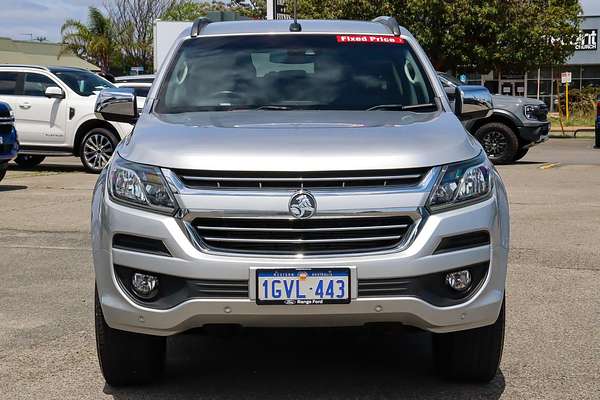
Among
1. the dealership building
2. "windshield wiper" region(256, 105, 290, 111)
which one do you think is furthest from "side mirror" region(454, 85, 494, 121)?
the dealership building

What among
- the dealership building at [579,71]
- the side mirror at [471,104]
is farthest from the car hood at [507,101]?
the dealership building at [579,71]

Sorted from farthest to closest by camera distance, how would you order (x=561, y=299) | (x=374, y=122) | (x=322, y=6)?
(x=322, y=6), (x=561, y=299), (x=374, y=122)

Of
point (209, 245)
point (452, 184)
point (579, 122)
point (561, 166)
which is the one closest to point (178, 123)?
point (209, 245)

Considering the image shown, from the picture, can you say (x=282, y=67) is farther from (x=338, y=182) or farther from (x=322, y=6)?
(x=322, y=6)

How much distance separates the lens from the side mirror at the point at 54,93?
15.9 m

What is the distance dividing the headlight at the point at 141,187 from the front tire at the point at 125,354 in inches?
19.0

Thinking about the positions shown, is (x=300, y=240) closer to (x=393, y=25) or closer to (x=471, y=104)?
(x=471, y=104)

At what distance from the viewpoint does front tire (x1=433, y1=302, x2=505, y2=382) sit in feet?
13.9

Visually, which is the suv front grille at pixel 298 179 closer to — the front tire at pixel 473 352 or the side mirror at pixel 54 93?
the front tire at pixel 473 352

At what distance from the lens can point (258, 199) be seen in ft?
12.4

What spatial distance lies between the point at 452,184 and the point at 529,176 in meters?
11.1

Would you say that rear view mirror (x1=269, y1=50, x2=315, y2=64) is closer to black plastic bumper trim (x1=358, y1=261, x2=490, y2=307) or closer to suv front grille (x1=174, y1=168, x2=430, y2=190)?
suv front grille (x1=174, y1=168, x2=430, y2=190)

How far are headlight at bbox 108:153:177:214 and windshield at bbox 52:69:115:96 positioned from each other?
12529 mm

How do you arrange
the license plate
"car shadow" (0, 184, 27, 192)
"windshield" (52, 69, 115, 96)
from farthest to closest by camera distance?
"windshield" (52, 69, 115, 96) → "car shadow" (0, 184, 27, 192) → the license plate
